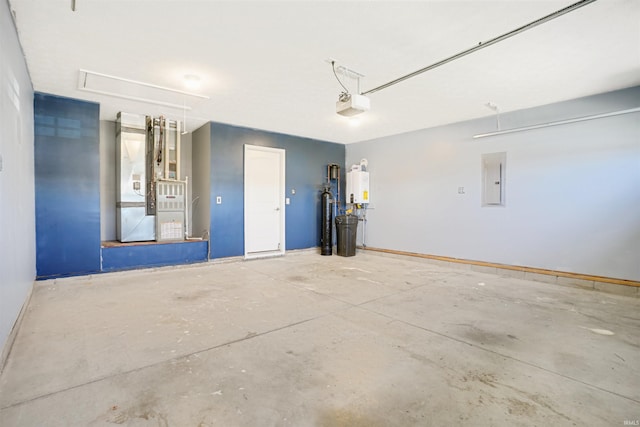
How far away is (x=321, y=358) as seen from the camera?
228 centimetres

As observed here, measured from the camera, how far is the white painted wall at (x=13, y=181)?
218cm

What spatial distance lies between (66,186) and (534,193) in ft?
22.7

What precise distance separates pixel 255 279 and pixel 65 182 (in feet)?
9.91

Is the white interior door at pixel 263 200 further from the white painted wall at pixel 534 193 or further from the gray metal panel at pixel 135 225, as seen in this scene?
the white painted wall at pixel 534 193

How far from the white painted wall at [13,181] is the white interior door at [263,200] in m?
3.23

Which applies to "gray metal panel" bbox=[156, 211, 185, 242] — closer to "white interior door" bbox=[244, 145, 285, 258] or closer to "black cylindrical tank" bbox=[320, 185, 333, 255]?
"white interior door" bbox=[244, 145, 285, 258]

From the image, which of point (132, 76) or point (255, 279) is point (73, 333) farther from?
point (132, 76)

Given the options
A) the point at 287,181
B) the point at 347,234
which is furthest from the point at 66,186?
the point at 347,234

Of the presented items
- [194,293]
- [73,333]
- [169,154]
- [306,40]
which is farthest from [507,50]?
[169,154]

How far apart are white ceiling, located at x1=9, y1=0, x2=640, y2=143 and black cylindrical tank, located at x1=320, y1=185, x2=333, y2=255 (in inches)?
107

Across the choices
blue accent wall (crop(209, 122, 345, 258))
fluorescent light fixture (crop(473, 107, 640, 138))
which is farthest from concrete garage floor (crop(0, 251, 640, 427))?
fluorescent light fixture (crop(473, 107, 640, 138))

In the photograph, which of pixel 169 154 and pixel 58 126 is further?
pixel 169 154

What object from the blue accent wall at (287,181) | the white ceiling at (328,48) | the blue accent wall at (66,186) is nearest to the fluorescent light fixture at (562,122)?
the white ceiling at (328,48)

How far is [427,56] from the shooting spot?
3.13 m
